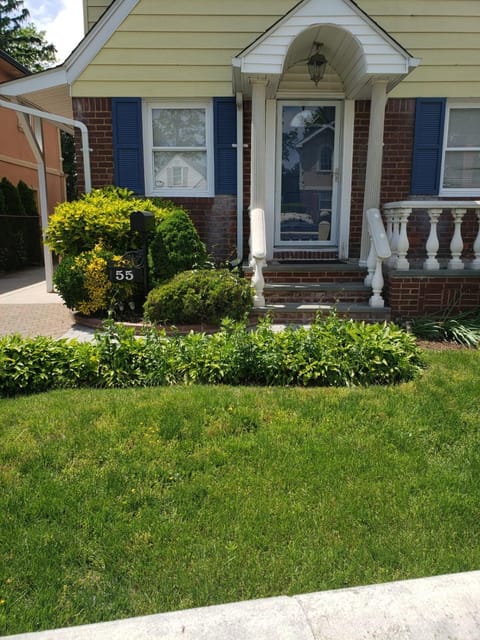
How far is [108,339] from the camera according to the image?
4461mm

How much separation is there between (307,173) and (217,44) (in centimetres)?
225

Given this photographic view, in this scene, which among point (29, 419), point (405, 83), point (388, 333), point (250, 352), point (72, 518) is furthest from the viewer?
point (405, 83)

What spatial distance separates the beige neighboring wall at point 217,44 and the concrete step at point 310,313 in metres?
3.54

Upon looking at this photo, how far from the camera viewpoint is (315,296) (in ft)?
21.8

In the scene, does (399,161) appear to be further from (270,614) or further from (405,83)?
(270,614)

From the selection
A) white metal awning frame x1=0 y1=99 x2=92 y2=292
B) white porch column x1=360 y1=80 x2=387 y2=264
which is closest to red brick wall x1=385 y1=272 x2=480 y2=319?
white porch column x1=360 y1=80 x2=387 y2=264

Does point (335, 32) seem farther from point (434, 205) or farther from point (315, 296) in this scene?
point (315, 296)

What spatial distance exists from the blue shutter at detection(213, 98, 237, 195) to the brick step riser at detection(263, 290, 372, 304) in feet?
7.05

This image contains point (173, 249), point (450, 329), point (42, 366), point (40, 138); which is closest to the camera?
point (42, 366)

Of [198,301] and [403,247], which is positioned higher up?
[403,247]


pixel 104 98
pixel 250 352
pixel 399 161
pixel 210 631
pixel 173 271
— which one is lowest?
pixel 210 631

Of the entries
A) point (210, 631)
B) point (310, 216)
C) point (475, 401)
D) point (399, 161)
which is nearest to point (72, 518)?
point (210, 631)

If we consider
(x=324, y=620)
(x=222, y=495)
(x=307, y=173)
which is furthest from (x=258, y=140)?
(x=324, y=620)

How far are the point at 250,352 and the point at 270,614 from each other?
247 cm
